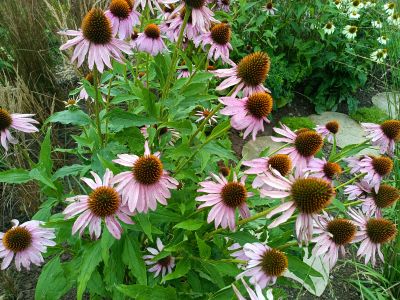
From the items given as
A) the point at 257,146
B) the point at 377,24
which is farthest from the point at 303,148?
the point at 377,24

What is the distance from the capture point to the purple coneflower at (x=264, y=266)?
1035 mm

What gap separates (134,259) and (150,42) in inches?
28.9

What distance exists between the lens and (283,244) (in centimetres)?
125

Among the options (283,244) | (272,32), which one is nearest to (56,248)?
(283,244)

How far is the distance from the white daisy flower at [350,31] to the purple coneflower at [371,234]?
2358 mm

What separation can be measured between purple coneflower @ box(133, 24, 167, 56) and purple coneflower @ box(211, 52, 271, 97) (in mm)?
370

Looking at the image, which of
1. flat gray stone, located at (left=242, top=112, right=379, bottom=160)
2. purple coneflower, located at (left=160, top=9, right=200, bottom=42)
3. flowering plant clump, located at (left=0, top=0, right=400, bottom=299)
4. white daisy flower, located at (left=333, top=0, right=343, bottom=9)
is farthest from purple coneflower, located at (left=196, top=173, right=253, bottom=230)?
white daisy flower, located at (left=333, top=0, right=343, bottom=9)

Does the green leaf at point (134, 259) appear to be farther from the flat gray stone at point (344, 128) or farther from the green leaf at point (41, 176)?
the flat gray stone at point (344, 128)

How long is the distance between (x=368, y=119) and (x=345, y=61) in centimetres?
51

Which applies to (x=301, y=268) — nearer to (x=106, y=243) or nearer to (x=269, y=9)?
(x=106, y=243)

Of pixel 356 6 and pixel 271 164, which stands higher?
pixel 271 164

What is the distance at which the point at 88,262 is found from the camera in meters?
1.07

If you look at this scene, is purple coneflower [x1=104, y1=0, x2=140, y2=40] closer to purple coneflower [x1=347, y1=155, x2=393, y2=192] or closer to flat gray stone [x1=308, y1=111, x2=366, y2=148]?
purple coneflower [x1=347, y1=155, x2=393, y2=192]

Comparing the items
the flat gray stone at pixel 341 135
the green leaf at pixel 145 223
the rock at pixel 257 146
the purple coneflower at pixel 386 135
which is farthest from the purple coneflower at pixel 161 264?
the flat gray stone at pixel 341 135
